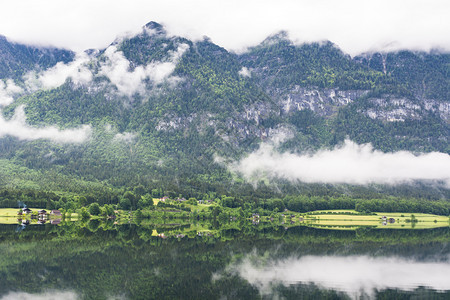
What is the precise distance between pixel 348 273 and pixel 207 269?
2223 cm

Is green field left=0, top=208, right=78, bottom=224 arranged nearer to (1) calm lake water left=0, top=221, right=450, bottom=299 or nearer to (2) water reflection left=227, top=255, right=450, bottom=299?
(1) calm lake water left=0, top=221, right=450, bottom=299

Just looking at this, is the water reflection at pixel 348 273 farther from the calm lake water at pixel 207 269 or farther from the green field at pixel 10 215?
the green field at pixel 10 215

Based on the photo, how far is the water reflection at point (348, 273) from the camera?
2397 inches

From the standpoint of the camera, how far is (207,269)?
66000 mm

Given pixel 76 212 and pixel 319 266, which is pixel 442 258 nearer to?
pixel 319 266

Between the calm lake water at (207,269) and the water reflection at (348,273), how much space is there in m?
0.15

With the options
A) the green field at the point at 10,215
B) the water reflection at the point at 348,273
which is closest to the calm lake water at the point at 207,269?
the water reflection at the point at 348,273

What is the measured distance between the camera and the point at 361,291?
58219mm

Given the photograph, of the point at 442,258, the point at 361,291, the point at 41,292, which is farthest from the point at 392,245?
the point at 41,292

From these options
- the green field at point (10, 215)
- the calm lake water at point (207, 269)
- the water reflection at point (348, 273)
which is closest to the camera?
the calm lake water at point (207, 269)

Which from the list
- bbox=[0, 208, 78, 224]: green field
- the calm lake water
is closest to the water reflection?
the calm lake water

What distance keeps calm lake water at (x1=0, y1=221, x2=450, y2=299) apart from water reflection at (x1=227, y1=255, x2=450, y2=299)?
0.15m

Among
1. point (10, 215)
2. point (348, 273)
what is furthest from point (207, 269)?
→ point (10, 215)

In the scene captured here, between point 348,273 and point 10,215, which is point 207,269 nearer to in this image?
point 348,273
